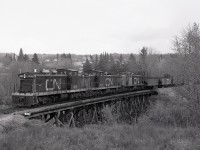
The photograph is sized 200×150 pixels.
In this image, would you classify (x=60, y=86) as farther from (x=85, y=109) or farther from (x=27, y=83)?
(x=27, y=83)

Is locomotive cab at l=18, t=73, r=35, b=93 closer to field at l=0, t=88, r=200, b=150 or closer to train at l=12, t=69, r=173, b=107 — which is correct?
train at l=12, t=69, r=173, b=107

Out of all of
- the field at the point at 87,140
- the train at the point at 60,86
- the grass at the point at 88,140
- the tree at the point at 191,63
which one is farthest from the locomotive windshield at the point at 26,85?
the tree at the point at 191,63

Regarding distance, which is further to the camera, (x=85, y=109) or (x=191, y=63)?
(x=85, y=109)

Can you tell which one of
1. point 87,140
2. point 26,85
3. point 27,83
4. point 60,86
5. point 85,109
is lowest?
point 85,109

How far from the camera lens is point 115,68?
2721 inches

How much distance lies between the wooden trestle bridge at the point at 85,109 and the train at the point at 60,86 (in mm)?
1798

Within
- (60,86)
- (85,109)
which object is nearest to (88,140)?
(85,109)

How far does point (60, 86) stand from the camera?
2062cm

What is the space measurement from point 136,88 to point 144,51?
4235 centimetres

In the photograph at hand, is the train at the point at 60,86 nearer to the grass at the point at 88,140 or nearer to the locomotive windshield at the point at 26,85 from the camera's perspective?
the locomotive windshield at the point at 26,85

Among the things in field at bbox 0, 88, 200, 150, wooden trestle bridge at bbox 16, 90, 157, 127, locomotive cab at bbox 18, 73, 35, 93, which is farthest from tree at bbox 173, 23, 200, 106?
locomotive cab at bbox 18, 73, 35, 93

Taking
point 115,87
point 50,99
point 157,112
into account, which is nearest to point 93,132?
point 50,99

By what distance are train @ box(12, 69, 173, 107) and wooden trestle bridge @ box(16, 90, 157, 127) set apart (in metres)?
1.80

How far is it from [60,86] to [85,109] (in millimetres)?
3331
